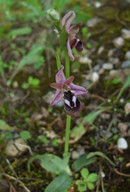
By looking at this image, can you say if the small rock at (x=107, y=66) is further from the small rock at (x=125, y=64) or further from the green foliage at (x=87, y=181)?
the green foliage at (x=87, y=181)

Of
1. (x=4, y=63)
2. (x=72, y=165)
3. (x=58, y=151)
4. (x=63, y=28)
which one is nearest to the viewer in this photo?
(x=63, y=28)

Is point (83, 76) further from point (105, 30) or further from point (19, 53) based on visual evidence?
point (19, 53)

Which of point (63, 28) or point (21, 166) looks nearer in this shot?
point (63, 28)

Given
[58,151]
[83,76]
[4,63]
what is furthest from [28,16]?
[58,151]

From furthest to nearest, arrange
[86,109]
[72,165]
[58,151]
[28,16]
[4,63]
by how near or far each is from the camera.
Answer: [28,16], [4,63], [86,109], [58,151], [72,165]

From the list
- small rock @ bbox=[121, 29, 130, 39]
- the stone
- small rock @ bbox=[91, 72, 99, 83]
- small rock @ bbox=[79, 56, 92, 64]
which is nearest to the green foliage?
small rock @ bbox=[91, 72, 99, 83]

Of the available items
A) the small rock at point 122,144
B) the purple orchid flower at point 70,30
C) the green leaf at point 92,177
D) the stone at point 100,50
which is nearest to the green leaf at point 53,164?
the green leaf at point 92,177
